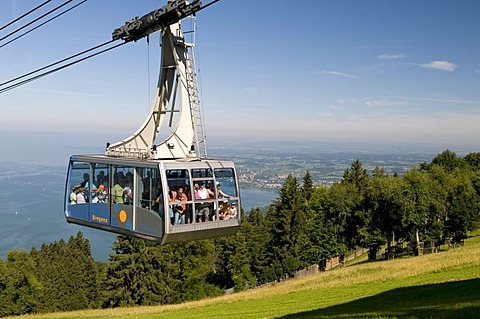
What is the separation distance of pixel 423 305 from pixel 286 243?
39.7m

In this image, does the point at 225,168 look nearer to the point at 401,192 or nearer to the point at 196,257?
the point at 401,192

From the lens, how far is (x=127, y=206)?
12.3m

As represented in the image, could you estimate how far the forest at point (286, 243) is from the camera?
43812mm

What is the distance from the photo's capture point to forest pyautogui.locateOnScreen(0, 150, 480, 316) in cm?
4381

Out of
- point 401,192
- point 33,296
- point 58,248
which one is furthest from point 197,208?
point 58,248

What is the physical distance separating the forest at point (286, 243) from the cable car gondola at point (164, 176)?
3278cm

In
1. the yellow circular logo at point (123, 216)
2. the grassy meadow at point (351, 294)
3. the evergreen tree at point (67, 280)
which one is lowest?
the evergreen tree at point (67, 280)

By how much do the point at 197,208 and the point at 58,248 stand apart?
69136 millimetres

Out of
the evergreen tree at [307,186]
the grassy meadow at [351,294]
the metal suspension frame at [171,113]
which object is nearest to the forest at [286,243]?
the evergreen tree at [307,186]

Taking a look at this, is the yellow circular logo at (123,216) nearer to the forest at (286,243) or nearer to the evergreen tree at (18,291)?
the forest at (286,243)

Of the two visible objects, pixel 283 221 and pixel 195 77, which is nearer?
pixel 195 77

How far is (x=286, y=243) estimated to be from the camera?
5166 cm

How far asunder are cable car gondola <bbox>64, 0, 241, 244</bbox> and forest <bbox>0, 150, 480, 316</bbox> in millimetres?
32775

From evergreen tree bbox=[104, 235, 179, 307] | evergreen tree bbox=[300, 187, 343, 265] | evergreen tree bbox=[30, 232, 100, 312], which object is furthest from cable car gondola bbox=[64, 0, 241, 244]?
evergreen tree bbox=[30, 232, 100, 312]
